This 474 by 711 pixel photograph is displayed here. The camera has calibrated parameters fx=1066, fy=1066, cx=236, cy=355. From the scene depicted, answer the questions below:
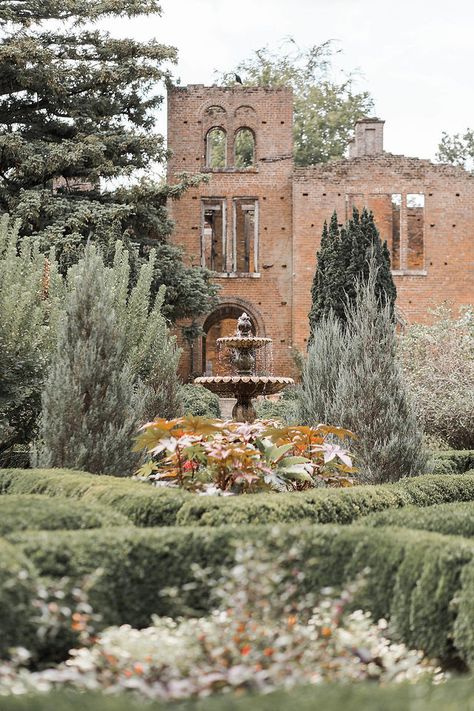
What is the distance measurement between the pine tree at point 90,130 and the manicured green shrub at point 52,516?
19326mm

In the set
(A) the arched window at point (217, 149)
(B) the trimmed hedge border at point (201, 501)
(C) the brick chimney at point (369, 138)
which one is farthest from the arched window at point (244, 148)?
(B) the trimmed hedge border at point (201, 501)

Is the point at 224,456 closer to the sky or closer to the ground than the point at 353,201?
closer to the ground

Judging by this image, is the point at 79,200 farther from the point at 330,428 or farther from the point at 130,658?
the point at 130,658

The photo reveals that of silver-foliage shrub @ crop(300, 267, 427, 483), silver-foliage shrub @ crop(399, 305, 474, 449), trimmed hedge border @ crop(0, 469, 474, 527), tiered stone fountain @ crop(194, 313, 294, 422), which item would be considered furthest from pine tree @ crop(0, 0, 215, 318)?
trimmed hedge border @ crop(0, 469, 474, 527)

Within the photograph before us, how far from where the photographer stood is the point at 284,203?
1242 inches

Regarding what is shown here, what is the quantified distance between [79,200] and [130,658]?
22631mm

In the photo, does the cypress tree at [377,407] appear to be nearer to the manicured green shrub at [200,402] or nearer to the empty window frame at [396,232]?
the manicured green shrub at [200,402]

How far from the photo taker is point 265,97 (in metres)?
31.7

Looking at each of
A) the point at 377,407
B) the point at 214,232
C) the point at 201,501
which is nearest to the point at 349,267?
the point at 377,407

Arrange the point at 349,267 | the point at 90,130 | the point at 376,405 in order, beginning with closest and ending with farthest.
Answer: the point at 376,405 → the point at 349,267 → the point at 90,130

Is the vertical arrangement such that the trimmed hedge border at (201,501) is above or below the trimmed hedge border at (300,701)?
below

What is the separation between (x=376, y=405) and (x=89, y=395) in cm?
348

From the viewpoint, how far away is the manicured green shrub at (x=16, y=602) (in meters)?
4.86

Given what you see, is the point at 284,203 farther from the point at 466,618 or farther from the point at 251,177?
the point at 466,618
